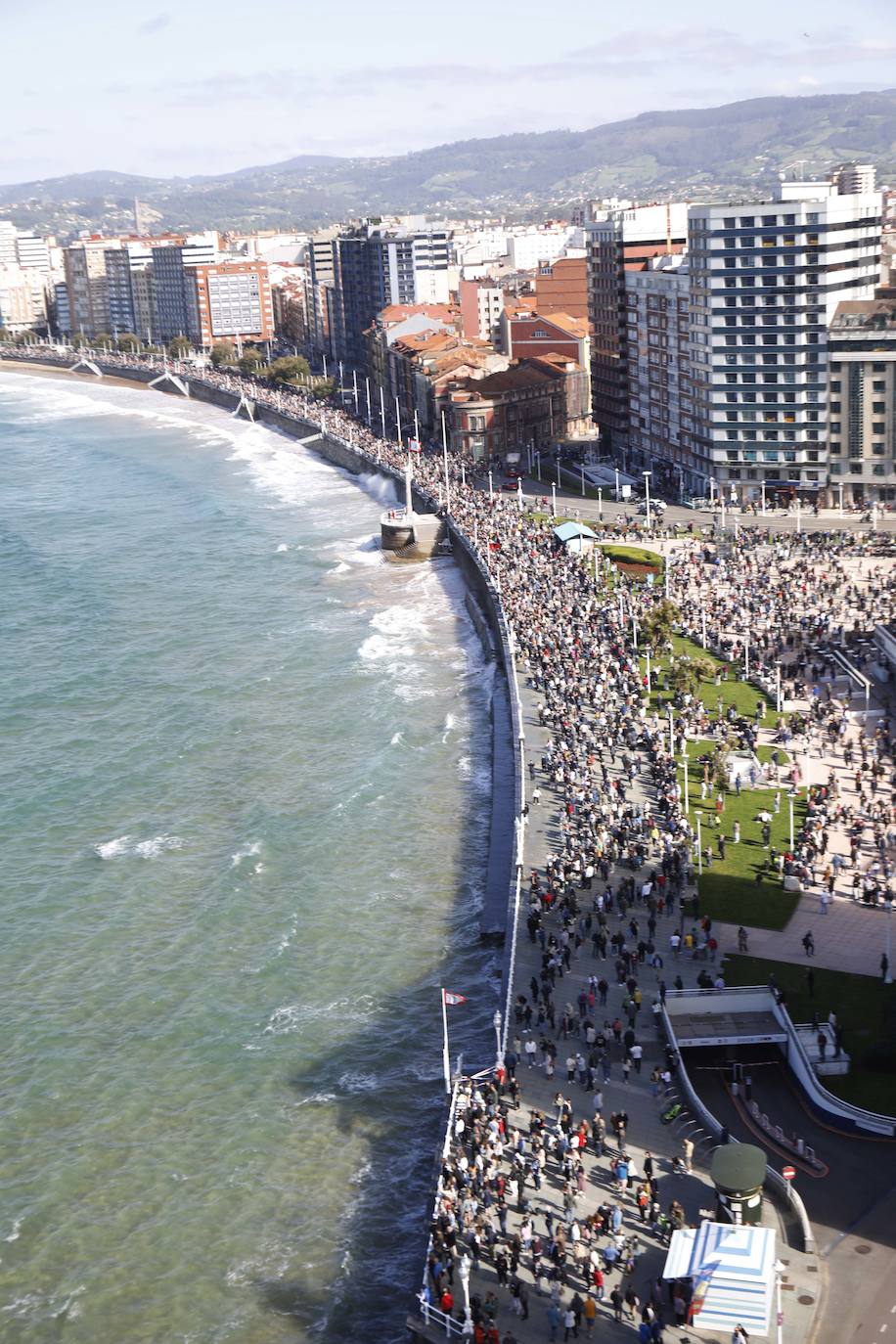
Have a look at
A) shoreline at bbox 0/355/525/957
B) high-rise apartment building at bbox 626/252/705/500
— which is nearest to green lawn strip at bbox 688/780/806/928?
shoreline at bbox 0/355/525/957

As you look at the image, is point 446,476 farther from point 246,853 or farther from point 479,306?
point 479,306

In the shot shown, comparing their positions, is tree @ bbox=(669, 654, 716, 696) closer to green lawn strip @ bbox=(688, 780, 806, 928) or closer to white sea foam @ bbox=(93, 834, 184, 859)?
green lawn strip @ bbox=(688, 780, 806, 928)

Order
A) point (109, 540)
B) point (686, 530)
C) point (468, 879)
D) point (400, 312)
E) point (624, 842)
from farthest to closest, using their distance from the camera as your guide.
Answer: point (400, 312) < point (109, 540) < point (686, 530) < point (468, 879) < point (624, 842)

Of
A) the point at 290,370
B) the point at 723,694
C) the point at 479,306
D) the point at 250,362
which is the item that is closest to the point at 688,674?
the point at 723,694

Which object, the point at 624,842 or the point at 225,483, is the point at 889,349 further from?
the point at 225,483

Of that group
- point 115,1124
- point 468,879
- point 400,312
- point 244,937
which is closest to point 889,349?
point 468,879

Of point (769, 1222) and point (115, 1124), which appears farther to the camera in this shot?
point (115, 1124)

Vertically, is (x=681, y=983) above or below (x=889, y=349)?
below

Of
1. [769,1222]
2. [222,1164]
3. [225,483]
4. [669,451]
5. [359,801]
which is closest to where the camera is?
[769,1222]

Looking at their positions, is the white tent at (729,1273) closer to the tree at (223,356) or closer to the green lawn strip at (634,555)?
the green lawn strip at (634,555)
